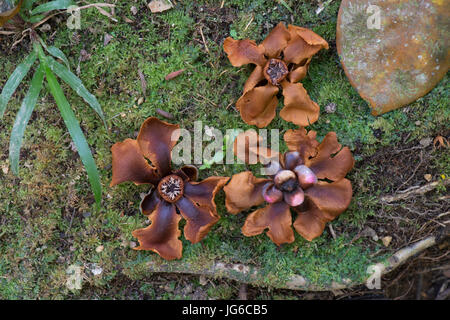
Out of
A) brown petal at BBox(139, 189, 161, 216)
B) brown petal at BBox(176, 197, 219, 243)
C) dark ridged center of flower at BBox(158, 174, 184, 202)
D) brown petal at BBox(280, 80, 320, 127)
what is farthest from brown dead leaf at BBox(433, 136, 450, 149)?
brown petal at BBox(139, 189, 161, 216)

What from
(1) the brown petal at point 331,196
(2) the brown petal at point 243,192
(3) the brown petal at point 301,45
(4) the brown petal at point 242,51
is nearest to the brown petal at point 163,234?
(2) the brown petal at point 243,192

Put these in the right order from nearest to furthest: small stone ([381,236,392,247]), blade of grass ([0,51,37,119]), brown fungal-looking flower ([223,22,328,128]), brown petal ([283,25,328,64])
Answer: brown petal ([283,25,328,64]) → brown fungal-looking flower ([223,22,328,128]) → blade of grass ([0,51,37,119]) → small stone ([381,236,392,247])

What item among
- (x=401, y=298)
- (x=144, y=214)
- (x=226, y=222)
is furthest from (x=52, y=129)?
(x=401, y=298)

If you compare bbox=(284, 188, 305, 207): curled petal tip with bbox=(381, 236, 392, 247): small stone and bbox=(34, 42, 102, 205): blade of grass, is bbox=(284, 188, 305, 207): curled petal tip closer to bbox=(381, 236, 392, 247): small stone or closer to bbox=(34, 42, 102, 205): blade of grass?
bbox=(381, 236, 392, 247): small stone

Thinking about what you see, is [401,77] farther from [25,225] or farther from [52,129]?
[25,225]

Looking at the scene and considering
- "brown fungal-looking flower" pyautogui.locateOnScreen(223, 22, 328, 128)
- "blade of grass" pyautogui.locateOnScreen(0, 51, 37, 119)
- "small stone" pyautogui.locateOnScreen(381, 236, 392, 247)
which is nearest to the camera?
"brown fungal-looking flower" pyautogui.locateOnScreen(223, 22, 328, 128)

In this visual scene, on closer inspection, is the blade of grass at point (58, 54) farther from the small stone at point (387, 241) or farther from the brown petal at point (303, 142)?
the small stone at point (387, 241)

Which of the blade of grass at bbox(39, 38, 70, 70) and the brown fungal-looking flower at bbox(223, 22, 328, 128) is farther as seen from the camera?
the blade of grass at bbox(39, 38, 70, 70)
